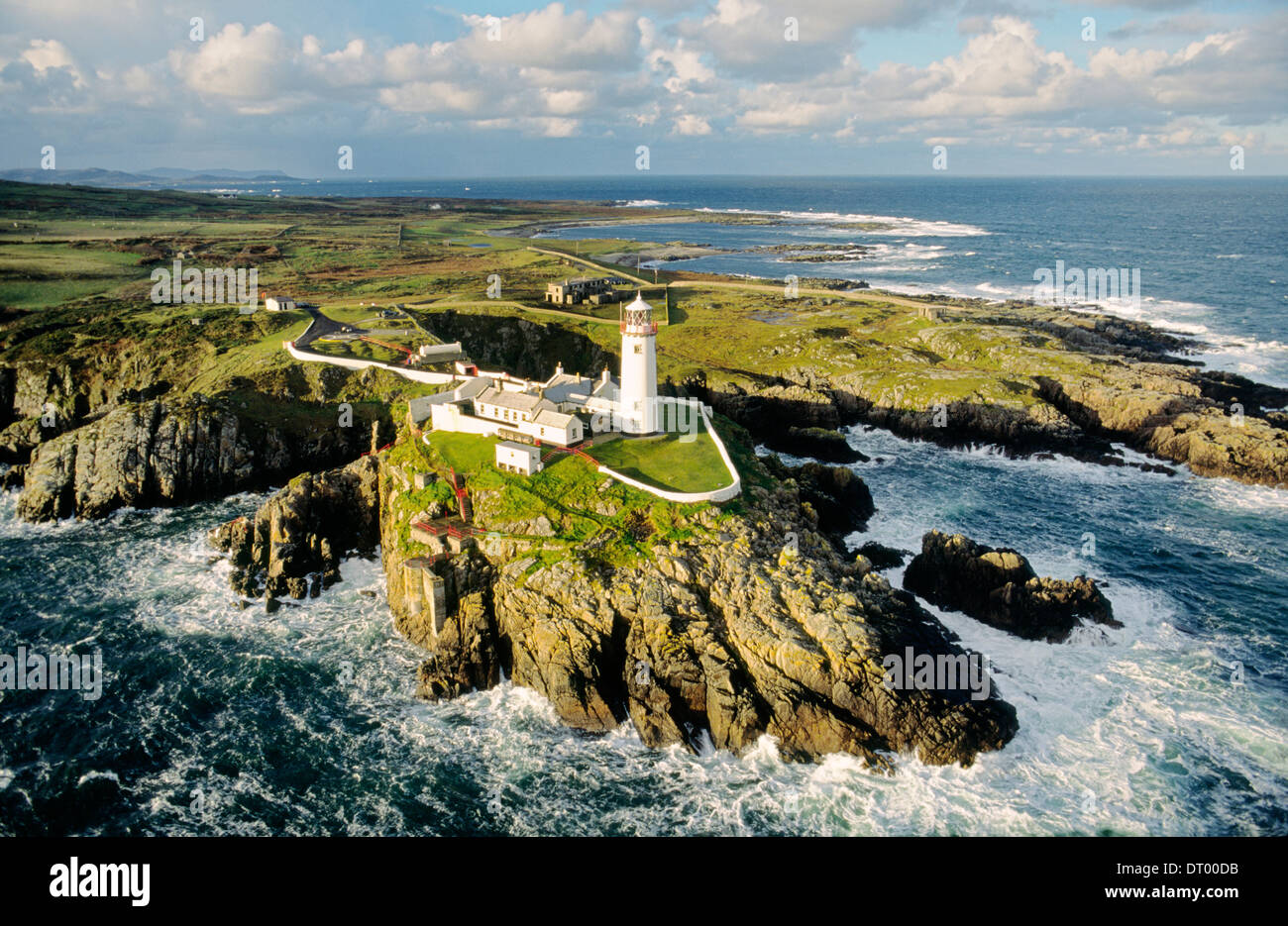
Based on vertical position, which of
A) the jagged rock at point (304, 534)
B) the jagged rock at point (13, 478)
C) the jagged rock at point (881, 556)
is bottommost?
the jagged rock at point (881, 556)

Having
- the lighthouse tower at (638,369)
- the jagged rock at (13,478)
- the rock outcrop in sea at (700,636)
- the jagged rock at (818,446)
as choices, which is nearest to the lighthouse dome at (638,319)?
the lighthouse tower at (638,369)

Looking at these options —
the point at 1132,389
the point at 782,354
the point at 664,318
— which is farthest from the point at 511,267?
the point at 1132,389

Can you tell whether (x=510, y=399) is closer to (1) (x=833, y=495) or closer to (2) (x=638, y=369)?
(2) (x=638, y=369)

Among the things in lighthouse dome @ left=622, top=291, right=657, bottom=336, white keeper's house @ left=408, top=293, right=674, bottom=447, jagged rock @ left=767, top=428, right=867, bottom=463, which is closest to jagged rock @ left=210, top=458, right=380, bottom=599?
white keeper's house @ left=408, top=293, right=674, bottom=447

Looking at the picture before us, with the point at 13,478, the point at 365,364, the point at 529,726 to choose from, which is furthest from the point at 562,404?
the point at 13,478

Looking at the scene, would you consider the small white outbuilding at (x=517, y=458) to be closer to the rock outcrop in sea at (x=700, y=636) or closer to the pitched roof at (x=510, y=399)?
the rock outcrop in sea at (x=700, y=636)

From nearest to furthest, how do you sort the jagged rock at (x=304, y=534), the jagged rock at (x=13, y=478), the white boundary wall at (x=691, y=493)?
the white boundary wall at (x=691, y=493), the jagged rock at (x=304, y=534), the jagged rock at (x=13, y=478)
